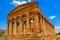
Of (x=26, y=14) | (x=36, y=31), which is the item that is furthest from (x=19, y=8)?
(x=36, y=31)

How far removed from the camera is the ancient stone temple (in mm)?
29177

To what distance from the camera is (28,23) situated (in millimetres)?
31906

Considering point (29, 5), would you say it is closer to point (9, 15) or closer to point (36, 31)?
point (36, 31)

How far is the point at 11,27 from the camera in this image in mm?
39906

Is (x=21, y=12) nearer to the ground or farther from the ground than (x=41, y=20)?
farther from the ground

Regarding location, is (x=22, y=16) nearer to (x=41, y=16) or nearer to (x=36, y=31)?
(x=41, y=16)

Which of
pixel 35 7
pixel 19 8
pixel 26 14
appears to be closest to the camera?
pixel 35 7

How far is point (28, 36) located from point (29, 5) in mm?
8833

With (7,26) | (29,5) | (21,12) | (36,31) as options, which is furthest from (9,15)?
(36,31)

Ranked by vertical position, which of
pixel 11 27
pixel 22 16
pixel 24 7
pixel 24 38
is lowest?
pixel 24 38

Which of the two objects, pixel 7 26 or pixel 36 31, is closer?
pixel 36 31

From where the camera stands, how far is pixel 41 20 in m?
33.5

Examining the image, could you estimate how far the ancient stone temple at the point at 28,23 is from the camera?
2918cm

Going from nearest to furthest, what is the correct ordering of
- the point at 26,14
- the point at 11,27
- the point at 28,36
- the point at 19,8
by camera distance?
the point at 28,36 → the point at 26,14 → the point at 19,8 → the point at 11,27
